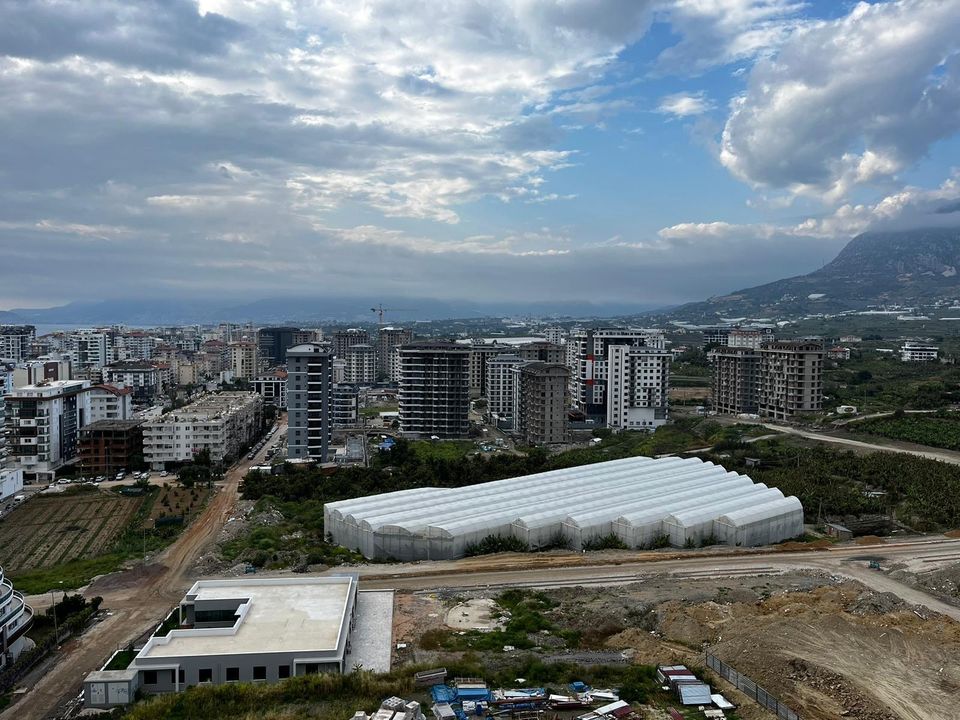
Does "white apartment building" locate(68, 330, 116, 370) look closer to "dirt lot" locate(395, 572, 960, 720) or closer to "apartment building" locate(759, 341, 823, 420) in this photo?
"apartment building" locate(759, 341, 823, 420)

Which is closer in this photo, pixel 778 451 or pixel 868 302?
pixel 778 451

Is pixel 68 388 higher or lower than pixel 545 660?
higher

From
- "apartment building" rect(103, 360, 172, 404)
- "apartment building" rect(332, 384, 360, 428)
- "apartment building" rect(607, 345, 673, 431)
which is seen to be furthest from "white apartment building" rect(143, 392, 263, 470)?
"apartment building" rect(103, 360, 172, 404)

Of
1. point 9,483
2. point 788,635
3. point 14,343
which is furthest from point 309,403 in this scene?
point 14,343

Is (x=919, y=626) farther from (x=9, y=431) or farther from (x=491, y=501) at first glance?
(x=9, y=431)

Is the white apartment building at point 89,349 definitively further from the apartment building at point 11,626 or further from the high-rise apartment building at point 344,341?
the apartment building at point 11,626

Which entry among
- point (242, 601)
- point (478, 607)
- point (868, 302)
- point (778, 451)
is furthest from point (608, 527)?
point (868, 302)

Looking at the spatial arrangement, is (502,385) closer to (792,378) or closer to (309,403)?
(792,378)
